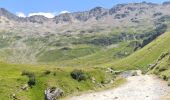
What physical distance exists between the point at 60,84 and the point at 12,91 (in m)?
14.3

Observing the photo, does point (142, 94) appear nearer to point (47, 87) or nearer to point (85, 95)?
point (85, 95)

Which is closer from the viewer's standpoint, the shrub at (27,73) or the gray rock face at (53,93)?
the gray rock face at (53,93)

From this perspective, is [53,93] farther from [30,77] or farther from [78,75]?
[78,75]

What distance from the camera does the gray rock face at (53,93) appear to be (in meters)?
86.2

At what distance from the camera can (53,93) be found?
88.1 metres

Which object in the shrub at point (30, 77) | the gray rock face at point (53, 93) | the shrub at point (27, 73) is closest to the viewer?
the gray rock face at point (53, 93)

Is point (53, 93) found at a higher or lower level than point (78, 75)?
lower

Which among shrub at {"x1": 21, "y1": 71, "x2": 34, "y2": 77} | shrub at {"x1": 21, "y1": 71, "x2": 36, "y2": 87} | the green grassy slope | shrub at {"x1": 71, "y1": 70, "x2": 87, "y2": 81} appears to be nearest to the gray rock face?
the green grassy slope

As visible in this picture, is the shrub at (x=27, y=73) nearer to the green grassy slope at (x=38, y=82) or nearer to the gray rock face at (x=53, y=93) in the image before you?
the green grassy slope at (x=38, y=82)

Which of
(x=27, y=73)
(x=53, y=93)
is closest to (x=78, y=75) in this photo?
(x=27, y=73)

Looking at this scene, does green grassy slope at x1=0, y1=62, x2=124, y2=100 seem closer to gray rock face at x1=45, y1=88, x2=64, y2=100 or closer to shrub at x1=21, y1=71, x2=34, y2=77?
shrub at x1=21, y1=71, x2=34, y2=77

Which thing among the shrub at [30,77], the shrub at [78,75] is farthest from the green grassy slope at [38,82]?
the shrub at [78,75]

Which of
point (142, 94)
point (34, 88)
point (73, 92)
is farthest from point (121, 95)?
point (34, 88)

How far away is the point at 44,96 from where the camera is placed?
8631 centimetres
